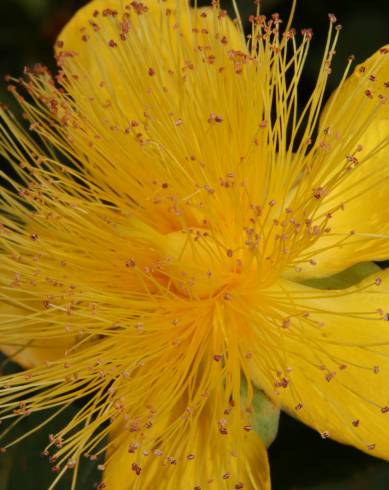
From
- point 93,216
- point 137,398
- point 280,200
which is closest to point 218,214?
point 280,200

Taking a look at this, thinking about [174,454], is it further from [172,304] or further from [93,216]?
[93,216]

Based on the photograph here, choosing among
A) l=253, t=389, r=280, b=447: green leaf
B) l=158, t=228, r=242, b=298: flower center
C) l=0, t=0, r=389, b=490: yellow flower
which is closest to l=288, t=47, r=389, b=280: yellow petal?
l=0, t=0, r=389, b=490: yellow flower

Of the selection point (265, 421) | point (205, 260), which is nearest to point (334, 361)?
point (265, 421)

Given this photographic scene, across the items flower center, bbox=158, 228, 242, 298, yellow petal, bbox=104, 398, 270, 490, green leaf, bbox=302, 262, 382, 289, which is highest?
flower center, bbox=158, 228, 242, 298

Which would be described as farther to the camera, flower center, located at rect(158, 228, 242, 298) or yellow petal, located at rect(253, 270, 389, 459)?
flower center, located at rect(158, 228, 242, 298)

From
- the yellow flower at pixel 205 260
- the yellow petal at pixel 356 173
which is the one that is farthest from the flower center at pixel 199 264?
the yellow petal at pixel 356 173

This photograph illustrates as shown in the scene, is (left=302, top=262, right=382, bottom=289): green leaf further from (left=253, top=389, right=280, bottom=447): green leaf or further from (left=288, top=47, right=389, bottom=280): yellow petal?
(left=253, top=389, right=280, bottom=447): green leaf

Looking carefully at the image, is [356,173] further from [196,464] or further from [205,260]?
[196,464]
